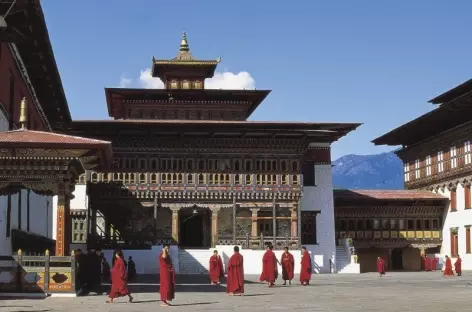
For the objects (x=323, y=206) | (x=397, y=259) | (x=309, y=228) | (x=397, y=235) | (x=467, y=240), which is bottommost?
(x=397, y=259)

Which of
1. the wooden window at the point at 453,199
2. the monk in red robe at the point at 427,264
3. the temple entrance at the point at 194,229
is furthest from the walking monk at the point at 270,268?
the wooden window at the point at 453,199

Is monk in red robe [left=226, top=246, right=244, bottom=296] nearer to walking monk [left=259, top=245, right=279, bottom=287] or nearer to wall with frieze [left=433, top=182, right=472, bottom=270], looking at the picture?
walking monk [left=259, top=245, right=279, bottom=287]

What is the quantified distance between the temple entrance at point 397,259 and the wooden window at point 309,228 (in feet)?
26.9

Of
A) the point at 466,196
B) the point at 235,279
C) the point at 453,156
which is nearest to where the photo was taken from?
the point at 235,279

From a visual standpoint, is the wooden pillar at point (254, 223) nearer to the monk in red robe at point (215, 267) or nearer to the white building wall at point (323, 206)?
the white building wall at point (323, 206)

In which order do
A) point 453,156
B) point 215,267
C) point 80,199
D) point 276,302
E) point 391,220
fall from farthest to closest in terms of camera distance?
point 391,220
point 453,156
point 80,199
point 215,267
point 276,302

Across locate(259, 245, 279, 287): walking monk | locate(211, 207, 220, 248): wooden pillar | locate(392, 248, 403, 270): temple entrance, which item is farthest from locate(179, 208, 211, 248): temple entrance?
locate(259, 245, 279, 287): walking monk

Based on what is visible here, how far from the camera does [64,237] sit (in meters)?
19.2

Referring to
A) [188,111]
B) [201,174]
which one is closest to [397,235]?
[201,174]

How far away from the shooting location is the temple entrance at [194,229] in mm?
42156

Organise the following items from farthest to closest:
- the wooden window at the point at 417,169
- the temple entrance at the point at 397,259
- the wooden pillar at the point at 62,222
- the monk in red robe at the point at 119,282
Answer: the wooden window at the point at 417,169
the temple entrance at the point at 397,259
the wooden pillar at the point at 62,222
the monk in red robe at the point at 119,282

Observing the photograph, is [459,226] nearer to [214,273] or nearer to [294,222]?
[294,222]

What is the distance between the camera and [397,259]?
160 ft

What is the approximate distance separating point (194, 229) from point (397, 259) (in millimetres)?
13706
